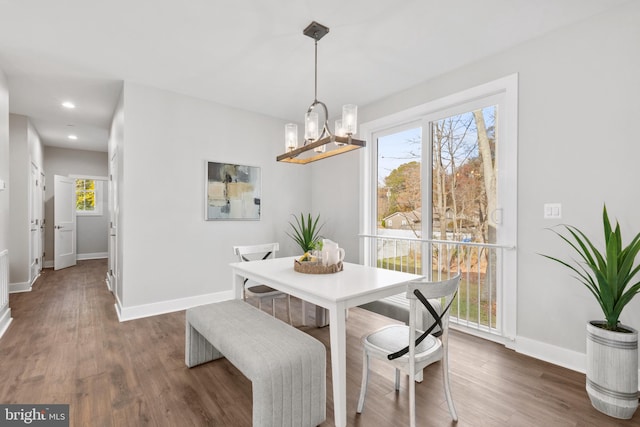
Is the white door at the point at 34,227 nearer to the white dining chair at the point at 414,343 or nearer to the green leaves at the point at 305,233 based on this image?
the green leaves at the point at 305,233

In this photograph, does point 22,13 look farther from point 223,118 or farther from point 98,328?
point 98,328

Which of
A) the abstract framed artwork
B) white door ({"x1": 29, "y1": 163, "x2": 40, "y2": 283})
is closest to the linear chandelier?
the abstract framed artwork

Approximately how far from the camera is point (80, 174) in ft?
23.5

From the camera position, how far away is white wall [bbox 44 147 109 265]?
671 centimetres

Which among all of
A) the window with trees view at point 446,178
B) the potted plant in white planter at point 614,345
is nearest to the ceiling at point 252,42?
the window with trees view at point 446,178

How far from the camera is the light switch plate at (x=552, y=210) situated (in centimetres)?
243

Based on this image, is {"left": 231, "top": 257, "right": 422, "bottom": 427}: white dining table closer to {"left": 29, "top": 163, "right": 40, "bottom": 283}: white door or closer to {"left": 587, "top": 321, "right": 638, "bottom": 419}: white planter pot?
{"left": 587, "top": 321, "right": 638, "bottom": 419}: white planter pot

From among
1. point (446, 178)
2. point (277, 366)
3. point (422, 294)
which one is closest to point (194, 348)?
point (277, 366)

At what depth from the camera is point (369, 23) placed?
7.75ft

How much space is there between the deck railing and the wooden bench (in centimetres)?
182

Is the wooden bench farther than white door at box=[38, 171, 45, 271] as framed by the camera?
No

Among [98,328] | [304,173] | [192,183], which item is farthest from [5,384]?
[304,173]

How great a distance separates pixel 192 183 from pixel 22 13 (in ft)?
6.68

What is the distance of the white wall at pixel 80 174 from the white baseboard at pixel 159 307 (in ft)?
15.2
